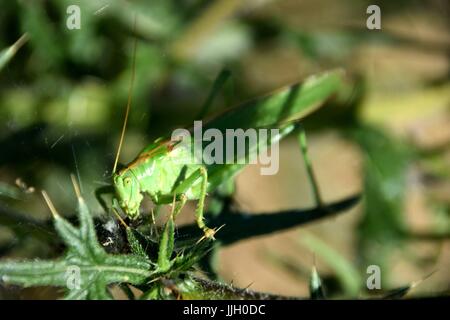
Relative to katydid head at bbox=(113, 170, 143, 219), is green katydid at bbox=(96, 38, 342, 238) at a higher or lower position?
higher

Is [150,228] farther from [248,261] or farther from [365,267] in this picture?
[248,261]

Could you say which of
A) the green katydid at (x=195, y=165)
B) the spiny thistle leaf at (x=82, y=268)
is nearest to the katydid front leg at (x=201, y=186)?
the green katydid at (x=195, y=165)

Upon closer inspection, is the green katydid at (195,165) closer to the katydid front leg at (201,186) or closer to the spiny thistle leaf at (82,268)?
the katydid front leg at (201,186)

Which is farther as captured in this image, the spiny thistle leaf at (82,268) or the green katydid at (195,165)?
the green katydid at (195,165)

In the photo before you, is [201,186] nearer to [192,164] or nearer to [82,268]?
[192,164]

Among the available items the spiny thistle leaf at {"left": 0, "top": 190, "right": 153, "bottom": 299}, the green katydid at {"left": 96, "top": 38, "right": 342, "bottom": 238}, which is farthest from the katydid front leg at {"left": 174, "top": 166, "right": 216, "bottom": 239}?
the spiny thistle leaf at {"left": 0, "top": 190, "right": 153, "bottom": 299}

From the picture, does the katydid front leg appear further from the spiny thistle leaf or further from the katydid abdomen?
the spiny thistle leaf
